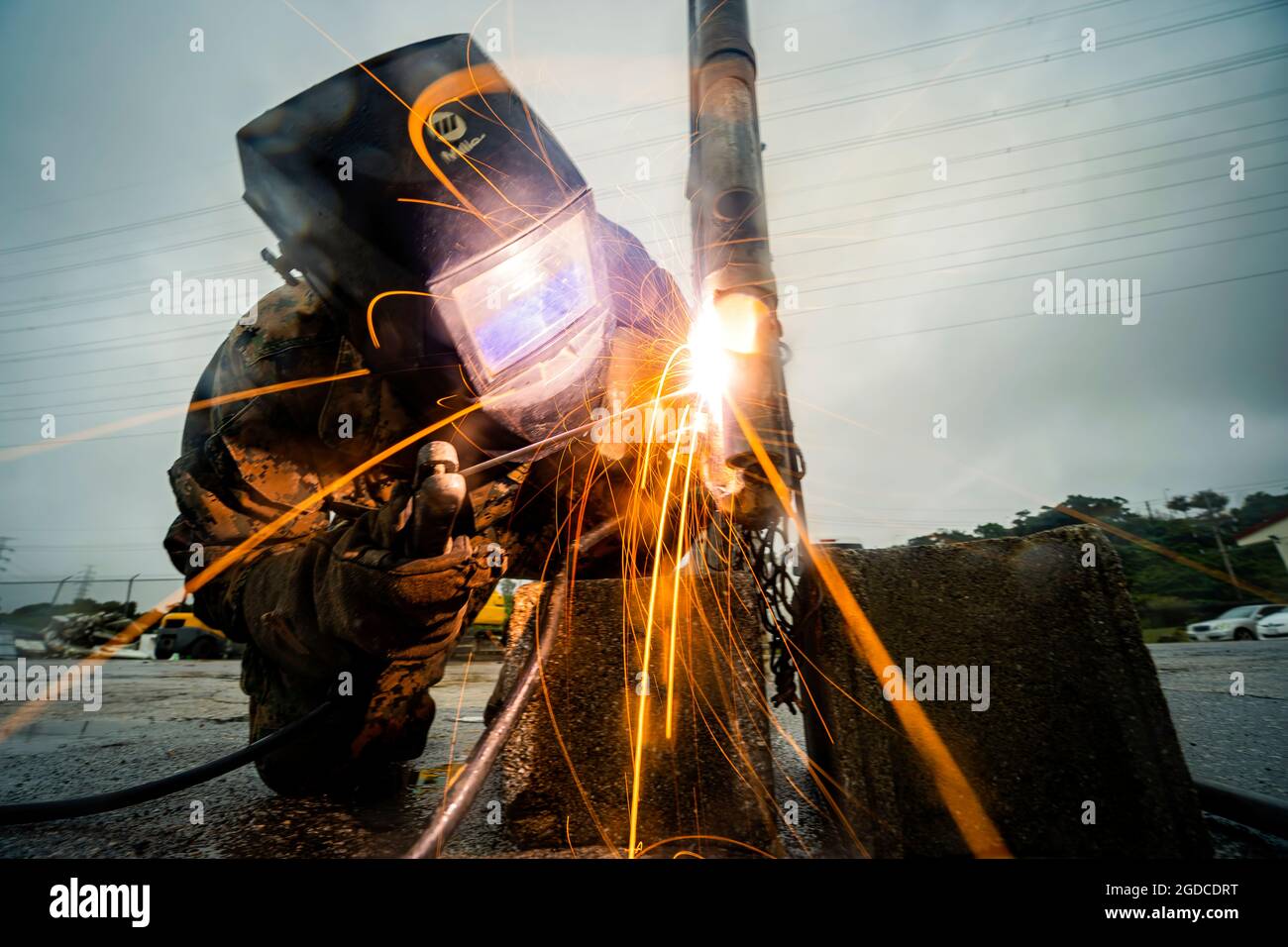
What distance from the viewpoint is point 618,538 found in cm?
337

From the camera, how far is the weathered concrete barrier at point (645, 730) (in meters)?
1.51

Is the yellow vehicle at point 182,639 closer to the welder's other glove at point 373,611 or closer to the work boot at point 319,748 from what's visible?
the work boot at point 319,748

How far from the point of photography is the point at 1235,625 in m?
15.8

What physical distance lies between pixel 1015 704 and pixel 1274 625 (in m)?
20.4

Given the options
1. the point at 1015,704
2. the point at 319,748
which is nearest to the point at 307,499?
the point at 319,748

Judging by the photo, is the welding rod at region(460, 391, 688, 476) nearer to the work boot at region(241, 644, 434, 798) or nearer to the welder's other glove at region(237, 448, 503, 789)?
the welder's other glove at region(237, 448, 503, 789)

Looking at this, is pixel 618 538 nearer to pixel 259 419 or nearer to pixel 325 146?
pixel 259 419

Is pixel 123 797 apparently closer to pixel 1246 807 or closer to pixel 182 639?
pixel 1246 807

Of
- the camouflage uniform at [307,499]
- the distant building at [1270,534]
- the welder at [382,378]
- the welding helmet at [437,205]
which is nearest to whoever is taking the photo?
the welder at [382,378]

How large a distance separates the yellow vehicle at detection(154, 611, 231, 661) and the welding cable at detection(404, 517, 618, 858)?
18.1 metres

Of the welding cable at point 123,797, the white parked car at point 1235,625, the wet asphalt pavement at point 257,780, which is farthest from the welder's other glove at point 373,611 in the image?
the white parked car at point 1235,625

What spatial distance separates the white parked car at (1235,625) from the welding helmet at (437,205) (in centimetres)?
2219
